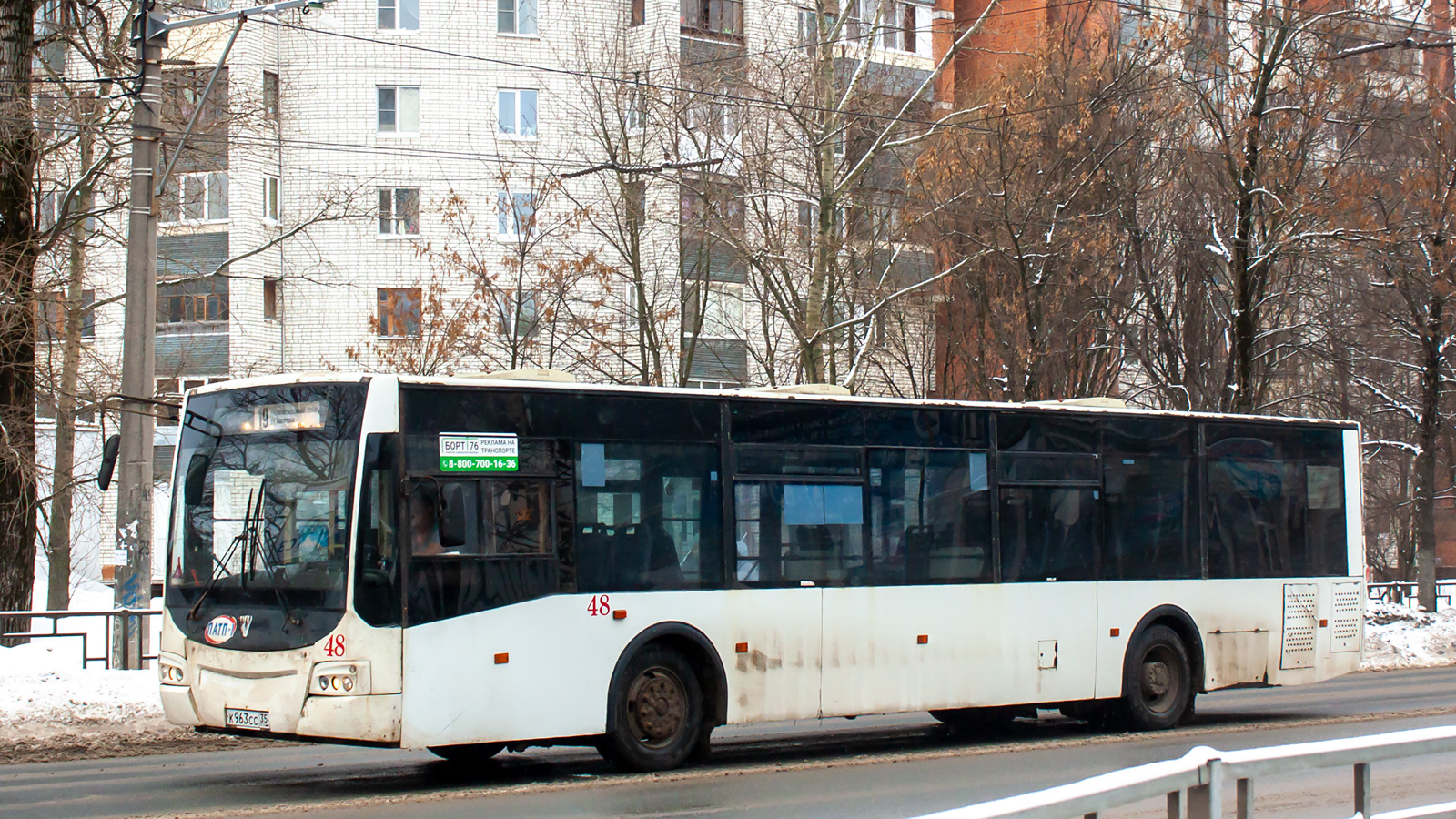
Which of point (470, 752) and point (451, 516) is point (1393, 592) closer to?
point (470, 752)

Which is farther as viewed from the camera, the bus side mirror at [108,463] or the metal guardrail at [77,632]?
the metal guardrail at [77,632]

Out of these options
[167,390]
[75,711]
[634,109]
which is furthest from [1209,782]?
[634,109]

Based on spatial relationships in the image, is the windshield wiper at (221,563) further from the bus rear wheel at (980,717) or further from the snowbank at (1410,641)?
the snowbank at (1410,641)

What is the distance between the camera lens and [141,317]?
54.1ft

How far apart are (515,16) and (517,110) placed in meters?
2.75

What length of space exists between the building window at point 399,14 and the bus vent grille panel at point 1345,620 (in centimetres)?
3213

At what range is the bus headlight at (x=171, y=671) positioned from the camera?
1134 centimetres

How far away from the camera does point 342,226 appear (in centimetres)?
4175

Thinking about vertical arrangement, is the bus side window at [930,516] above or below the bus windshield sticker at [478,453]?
below

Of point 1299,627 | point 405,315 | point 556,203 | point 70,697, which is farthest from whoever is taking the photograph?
point 556,203

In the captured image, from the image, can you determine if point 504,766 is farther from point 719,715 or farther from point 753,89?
point 753,89

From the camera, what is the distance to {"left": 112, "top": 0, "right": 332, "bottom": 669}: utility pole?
16422mm

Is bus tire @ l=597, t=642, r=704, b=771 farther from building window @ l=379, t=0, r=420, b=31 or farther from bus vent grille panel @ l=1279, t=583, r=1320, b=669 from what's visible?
building window @ l=379, t=0, r=420, b=31

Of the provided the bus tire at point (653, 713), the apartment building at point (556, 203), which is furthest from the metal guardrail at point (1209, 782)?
the apartment building at point (556, 203)
